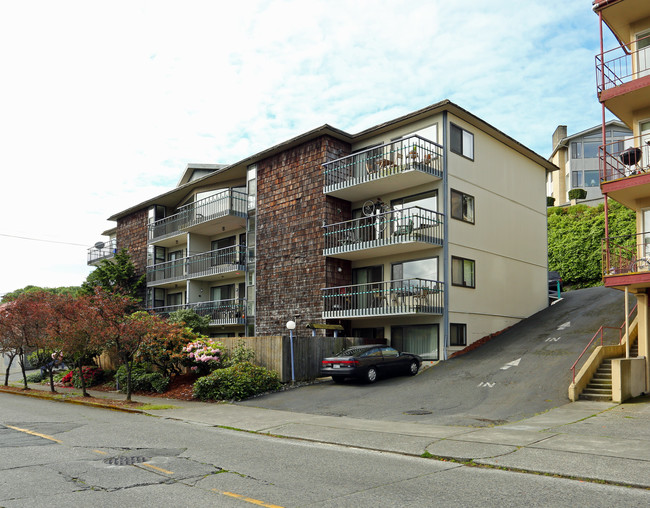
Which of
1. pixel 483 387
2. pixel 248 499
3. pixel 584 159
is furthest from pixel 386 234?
pixel 584 159

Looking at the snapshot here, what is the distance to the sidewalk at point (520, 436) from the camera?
8.63 m

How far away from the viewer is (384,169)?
24.2m

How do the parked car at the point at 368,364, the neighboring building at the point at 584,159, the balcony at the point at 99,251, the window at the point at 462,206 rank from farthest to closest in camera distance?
1. the neighboring building at the point at 584,159
2. the balcony at the point at 99,251
3. the window at the point at 462,206
4. the parked car at the point at 368,364

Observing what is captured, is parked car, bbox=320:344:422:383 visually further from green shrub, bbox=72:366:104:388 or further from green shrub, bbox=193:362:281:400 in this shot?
green shrub, bbox=72:366:104:388

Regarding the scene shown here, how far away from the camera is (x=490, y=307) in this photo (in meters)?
26.0

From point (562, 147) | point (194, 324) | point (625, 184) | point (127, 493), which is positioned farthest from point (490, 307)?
point (562, 147)

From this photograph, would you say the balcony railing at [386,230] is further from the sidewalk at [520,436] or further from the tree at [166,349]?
the sidewalk at [520,436]

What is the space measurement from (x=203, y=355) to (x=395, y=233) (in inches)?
361

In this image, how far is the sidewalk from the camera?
863cm

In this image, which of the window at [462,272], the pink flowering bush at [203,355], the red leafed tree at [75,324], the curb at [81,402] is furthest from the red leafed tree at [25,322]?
the window at [462,272]

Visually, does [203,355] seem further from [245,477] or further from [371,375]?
[245,477]

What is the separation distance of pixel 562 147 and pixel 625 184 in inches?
1892

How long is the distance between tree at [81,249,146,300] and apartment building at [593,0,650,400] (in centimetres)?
2998

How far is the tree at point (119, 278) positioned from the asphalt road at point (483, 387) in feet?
74.2
